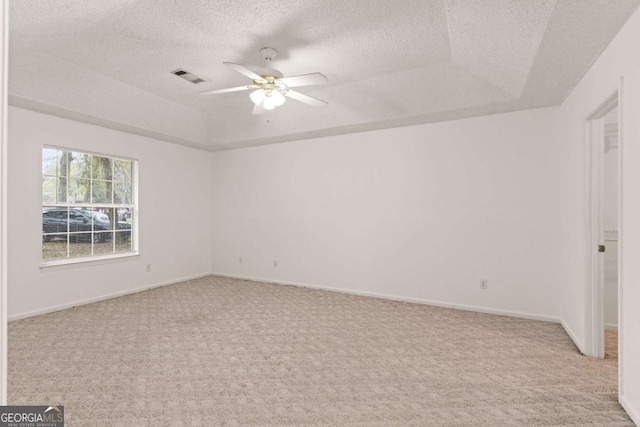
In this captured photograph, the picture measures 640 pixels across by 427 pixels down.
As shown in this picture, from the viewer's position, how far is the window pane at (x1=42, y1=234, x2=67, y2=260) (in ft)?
14.3

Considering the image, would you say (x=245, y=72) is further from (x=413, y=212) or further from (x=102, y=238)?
(x=102, y=238)

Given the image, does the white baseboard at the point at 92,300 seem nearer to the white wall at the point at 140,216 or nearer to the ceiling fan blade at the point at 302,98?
the white wall at the point at 140,216

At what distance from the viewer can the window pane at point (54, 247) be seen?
4363 millimetres

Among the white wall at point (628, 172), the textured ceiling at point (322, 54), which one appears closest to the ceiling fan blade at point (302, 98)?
the textured ceiling at point (322, 54)

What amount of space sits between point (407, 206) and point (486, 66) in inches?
79.4

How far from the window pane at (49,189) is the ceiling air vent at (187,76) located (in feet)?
6.86

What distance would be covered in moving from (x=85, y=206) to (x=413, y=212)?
448 centimetres

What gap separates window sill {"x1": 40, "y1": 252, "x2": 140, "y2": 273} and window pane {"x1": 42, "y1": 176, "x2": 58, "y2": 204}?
77cm

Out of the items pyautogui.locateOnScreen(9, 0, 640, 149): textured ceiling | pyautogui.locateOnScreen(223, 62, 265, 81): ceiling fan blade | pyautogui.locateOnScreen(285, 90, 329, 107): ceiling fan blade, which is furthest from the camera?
pyautogui.locateOnScreen(285, 90, 329, 107): ceiling fan blade

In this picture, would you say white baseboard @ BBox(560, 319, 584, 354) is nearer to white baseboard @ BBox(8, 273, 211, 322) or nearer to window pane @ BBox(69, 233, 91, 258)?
white baseboard @ BBox(8, 273, 211, 322)

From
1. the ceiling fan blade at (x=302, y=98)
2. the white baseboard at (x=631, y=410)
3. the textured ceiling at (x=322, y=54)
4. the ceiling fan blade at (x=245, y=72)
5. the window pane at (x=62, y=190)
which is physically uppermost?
the textured ceiling at (x=322, y=54)

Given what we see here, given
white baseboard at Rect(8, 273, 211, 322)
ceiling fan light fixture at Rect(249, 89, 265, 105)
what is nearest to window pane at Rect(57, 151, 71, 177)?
white baseboard at Rect(8, 273, 211, 322)

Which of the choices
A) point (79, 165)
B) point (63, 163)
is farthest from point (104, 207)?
point (63, 163)

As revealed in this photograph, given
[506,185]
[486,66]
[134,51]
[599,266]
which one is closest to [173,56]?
[134,51]
